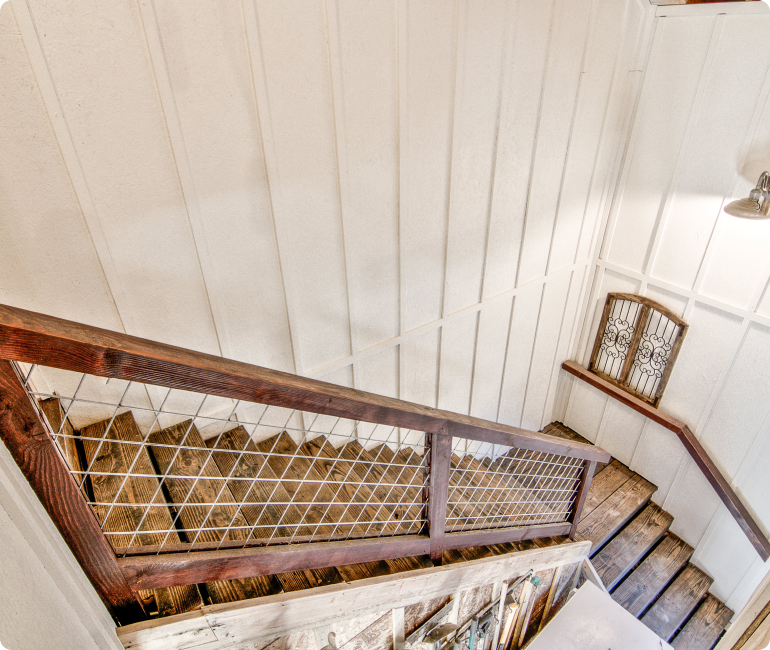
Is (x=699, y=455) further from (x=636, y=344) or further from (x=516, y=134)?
(x=516, y=134)

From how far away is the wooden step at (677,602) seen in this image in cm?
360

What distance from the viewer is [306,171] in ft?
7.50

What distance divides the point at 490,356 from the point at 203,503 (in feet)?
9.25

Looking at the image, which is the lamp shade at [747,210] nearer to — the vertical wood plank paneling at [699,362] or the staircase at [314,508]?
the vertical wood plank paneling at [699,362]

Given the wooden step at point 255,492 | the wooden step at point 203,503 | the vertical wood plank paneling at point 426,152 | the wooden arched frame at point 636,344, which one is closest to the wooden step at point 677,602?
the wooden arched frame at point 636,344

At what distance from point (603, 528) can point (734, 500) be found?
3.29 ft

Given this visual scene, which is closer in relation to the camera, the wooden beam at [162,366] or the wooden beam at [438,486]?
the wooden beam at [162,366]

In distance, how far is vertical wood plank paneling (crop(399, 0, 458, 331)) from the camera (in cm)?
241

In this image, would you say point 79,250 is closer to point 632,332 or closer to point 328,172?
point 328,172

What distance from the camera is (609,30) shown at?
324 centimetres

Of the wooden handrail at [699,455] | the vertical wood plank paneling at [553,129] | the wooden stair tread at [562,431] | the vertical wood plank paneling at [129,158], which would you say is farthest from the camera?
the wooden stair tread at [562,431]

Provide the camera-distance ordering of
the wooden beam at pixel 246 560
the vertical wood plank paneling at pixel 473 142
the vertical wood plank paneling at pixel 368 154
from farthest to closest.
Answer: the vertical wood plank paneling at pixel 473 142 → the vertical wood plank paneling at pixel 368 154 → the wooden beam at pixel 246 560

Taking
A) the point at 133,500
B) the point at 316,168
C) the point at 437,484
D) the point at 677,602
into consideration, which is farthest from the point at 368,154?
the point at 677,602

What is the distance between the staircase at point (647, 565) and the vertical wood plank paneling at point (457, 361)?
1.54m
